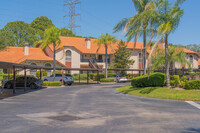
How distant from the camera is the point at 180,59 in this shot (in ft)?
92.4

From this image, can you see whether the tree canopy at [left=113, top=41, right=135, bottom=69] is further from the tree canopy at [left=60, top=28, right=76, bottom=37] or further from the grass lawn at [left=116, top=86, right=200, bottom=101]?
the grass lawn at [left=116, top=86, right=200, bottom=101]

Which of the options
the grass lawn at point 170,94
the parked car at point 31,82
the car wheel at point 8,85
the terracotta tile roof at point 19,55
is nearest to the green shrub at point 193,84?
the grass lawn at point 170,94

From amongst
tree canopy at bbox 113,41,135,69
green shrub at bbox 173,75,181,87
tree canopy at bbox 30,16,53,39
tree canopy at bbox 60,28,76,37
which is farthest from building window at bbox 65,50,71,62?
green shrub at bbox 173,75,181,87

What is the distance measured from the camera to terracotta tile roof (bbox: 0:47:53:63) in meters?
43.3

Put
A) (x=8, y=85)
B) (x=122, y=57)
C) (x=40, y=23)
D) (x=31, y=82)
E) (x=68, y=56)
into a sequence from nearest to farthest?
(x=8, y=85) < (x=31, y=82) < (x=68, y=56) < (x=122, y=57) < (x=40, y=23)

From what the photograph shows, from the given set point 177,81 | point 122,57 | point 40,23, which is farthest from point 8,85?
point 40,23

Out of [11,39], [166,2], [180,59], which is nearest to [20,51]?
[11,39]

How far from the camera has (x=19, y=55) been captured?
46531 mm

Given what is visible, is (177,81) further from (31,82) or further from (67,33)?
(67,33)

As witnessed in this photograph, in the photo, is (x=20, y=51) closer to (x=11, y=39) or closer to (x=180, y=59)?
(x=11, y=39)

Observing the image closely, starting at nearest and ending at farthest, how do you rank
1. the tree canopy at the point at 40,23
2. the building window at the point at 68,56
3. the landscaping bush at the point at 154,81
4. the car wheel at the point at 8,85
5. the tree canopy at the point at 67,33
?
1. the landscaping bush at the point at 154,81
2. the car wheel at the point at 8,85
3. the building window at the point at 68,56
4. the tree canopy at the point at 67,33
5. the tree canopy at the point at 40,23

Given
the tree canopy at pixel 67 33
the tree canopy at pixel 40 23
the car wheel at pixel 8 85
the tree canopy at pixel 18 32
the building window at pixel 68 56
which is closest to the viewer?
the car wheel at pixel 8 85

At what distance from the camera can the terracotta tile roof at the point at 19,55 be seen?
43344 mm

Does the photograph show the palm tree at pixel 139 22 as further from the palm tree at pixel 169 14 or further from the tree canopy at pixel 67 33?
the tree canopy at pixel 67 33
